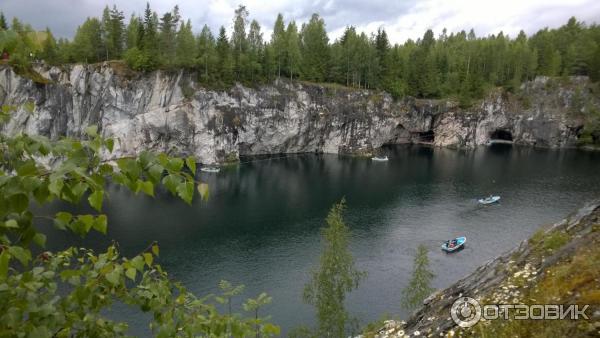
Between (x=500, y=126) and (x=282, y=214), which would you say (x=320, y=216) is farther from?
(x=500, y=126)

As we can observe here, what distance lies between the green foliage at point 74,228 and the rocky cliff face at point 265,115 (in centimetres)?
5272

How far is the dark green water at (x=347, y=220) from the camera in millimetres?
32844

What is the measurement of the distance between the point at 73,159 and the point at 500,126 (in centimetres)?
11409

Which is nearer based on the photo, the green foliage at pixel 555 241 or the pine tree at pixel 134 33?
the green foliage at pixel 555 241

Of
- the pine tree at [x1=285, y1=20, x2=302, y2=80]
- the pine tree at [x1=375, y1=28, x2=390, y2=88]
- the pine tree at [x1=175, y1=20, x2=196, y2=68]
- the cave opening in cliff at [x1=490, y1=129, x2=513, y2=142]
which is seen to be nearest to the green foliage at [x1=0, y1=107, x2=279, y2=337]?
the pine tree at [x1=175, y1=20, x2=196, y2=68]

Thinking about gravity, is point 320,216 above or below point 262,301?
below

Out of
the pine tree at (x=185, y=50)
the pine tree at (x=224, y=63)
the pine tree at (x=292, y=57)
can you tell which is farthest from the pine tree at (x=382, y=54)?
the pine tree at (x=185, y=50)

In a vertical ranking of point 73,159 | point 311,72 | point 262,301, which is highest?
point 311,72

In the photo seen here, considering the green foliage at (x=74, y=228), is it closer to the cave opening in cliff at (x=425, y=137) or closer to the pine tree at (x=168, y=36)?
the pine tree at (x=168, y=36)

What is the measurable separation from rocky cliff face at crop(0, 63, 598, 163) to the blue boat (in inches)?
1717

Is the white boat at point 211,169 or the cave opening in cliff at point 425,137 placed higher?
the cave opening in cliff at point 425,137

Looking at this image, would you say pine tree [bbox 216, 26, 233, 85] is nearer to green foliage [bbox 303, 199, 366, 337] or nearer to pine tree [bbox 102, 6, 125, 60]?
pine tree [bbox 102, 6, 125, 60]

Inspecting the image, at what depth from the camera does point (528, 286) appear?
309 inches

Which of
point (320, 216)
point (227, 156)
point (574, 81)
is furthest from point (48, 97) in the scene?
point (574, 81)
